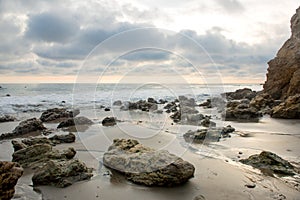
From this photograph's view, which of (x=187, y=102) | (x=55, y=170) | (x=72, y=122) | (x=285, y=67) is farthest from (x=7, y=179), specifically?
(x=285, y=67)

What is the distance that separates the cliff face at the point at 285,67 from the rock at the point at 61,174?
68.0ft

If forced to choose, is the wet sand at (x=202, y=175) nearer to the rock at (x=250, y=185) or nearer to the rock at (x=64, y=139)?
the rock at (x=250, y=185)

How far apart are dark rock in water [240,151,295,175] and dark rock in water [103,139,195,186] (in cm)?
185

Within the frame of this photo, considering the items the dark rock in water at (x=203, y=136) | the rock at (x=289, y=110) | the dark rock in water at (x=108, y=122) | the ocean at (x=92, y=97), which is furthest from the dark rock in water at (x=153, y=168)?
the rock at (x=289, y=110)

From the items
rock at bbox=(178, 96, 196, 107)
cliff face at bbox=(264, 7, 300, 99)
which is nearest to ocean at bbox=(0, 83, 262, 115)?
rock at bbox=(178, 96, 196, 107)

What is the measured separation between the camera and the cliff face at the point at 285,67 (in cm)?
2300

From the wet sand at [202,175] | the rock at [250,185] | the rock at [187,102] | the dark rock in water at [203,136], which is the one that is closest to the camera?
the wet sand at [202,175]

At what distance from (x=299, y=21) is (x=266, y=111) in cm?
1271

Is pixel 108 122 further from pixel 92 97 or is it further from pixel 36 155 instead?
pixel 92 97

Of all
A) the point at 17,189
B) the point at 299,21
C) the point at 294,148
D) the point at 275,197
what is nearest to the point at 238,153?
the point at 294,148

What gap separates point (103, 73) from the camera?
680cm

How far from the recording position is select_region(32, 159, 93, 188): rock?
5143 mm

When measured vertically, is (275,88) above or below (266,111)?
above

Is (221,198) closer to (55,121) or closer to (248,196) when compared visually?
(248,196)
